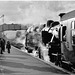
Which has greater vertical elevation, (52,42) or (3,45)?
(52,42)

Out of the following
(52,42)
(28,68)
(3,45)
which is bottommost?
(28,68)

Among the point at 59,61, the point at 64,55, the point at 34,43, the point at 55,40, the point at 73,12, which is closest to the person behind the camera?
the point at 73,12

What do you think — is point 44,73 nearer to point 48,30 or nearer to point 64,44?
point 64,44

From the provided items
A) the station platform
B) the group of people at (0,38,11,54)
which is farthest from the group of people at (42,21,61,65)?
the group of people at (0,38,11,54)

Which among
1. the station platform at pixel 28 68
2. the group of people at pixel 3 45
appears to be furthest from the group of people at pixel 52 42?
the group of people at pixel 3 45

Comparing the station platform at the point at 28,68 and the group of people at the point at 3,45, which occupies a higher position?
the group of people at the point at 3,45

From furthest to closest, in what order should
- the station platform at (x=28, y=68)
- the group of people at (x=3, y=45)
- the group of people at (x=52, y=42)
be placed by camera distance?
the group of people at (x=3, y=45) < the group of people at (x=52, y=42) < the station platform at (x=28, y=68)

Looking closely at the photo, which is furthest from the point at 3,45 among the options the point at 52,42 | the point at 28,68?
the point at 28,68

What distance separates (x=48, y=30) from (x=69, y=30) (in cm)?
610

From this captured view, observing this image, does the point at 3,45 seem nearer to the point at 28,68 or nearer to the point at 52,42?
the point at 52,42

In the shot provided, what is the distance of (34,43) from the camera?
25922 millimetres

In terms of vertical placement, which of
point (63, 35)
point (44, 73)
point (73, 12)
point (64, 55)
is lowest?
point (44, 73)

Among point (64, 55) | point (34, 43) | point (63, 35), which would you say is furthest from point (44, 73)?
point (34, 43)

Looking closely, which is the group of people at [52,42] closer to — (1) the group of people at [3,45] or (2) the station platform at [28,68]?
(2) the station platform at [28,68]
